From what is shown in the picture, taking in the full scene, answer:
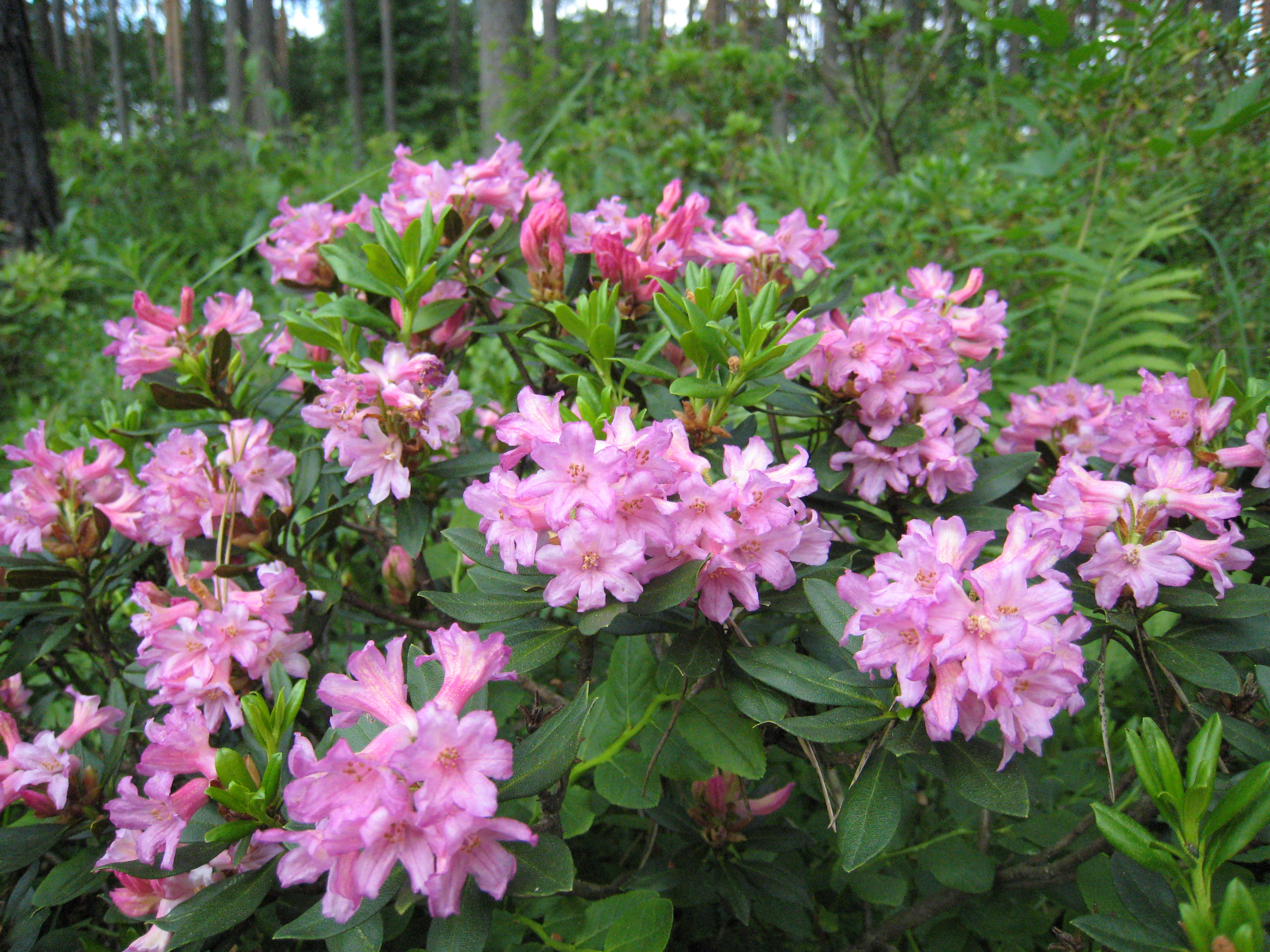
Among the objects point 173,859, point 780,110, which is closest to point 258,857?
point 173,859

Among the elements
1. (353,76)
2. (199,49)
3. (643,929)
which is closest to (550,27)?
(353,76)

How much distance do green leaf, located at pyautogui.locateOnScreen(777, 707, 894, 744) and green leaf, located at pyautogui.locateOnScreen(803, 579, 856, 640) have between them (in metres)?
0.10

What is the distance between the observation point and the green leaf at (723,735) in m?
1.11

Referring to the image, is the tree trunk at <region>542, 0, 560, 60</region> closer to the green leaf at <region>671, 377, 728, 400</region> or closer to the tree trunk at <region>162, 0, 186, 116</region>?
the green leaf at <region>671, 377, 728, 400</region>

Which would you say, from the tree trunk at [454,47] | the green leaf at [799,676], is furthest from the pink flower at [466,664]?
the tree trunk at [454,47]

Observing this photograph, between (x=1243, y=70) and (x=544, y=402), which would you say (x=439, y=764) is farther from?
(x=1243, y=70)

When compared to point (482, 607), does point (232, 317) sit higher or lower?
higher

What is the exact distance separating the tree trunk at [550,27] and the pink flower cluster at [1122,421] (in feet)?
28.7

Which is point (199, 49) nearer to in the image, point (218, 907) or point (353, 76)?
point (353, 76)

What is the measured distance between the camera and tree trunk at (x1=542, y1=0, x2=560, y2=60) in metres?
8.96

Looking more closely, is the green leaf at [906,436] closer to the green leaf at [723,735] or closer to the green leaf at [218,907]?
the green leaf at [723,735]

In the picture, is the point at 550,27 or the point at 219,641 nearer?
the point at 219,641

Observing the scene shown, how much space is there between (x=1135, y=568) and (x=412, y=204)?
134 centimetres

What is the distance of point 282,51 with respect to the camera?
17609mm
